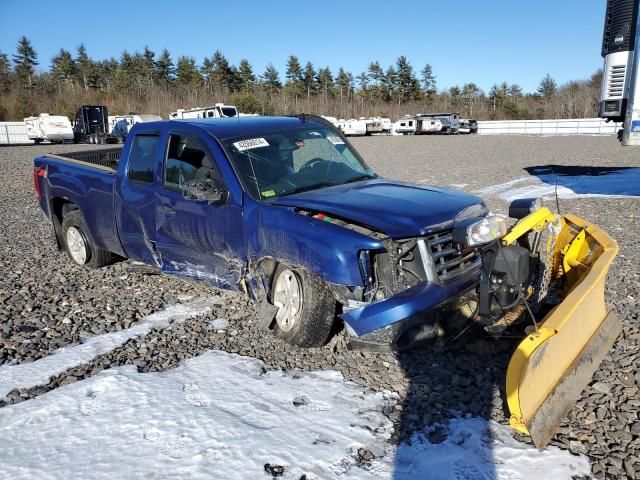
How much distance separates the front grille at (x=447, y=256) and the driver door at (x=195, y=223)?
156cm

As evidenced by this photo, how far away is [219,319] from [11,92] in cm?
6750

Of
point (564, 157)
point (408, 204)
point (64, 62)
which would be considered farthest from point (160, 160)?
point (64, 62)

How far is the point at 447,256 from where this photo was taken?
3.84 meters

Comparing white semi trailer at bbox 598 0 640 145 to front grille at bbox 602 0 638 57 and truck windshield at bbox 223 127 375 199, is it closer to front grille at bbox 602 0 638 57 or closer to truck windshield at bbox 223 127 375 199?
front grille at bbox 602 0 638 57

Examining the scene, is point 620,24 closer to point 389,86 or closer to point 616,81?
point 616,81

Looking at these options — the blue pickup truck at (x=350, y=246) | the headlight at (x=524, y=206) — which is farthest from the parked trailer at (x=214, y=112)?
the headlight at (x=524, y=206)

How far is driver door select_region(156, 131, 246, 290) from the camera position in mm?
4426

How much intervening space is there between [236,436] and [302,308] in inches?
47.8

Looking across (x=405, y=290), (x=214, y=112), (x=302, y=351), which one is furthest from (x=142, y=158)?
(x=214, y=112)

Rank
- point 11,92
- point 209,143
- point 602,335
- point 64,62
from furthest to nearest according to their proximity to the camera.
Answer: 1. point 64,62
2. point 11,92
3. point 209,143
4. point 602,335

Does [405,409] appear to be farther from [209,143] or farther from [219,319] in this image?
[209,143]

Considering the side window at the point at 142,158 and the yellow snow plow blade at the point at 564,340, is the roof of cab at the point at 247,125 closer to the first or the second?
the side window at the point at 142,158

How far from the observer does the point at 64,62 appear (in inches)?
3091

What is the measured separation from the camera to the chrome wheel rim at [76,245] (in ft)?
21.4
